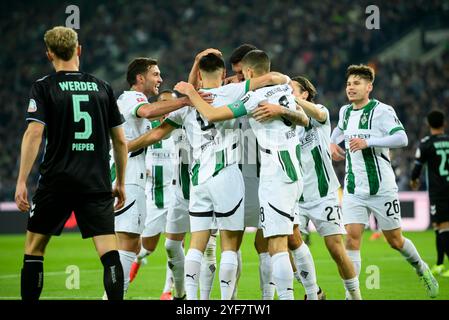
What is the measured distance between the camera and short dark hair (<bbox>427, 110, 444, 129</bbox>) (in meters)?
11.6

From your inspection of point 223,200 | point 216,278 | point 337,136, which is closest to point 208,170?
point 223,200

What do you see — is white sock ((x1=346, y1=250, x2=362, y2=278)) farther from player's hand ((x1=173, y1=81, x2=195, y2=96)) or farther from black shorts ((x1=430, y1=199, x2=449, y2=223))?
black shorts ((x1=430, y1=199, x2=449, y2=223))

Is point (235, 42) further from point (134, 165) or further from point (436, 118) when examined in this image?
→ point (134, 165)

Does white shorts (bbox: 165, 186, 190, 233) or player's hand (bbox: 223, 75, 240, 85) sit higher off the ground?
player's hand (bbox: 223, 75, 240, 85)

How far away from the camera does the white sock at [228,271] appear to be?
679cm

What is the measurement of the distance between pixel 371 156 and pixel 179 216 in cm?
222

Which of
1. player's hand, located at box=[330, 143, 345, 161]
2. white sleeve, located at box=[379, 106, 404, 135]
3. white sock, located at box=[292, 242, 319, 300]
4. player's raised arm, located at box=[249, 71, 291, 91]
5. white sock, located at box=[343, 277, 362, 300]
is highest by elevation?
player's raised arm, located at box=[249, 71, 291, 91]

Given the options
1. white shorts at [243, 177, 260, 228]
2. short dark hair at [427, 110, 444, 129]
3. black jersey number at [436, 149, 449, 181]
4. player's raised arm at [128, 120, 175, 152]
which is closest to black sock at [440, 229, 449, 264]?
black jersey number at [436, 149, 449, 181]

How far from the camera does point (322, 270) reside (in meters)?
12.0

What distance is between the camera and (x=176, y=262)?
821 cm

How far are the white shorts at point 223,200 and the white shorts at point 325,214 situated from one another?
1.19 metres
